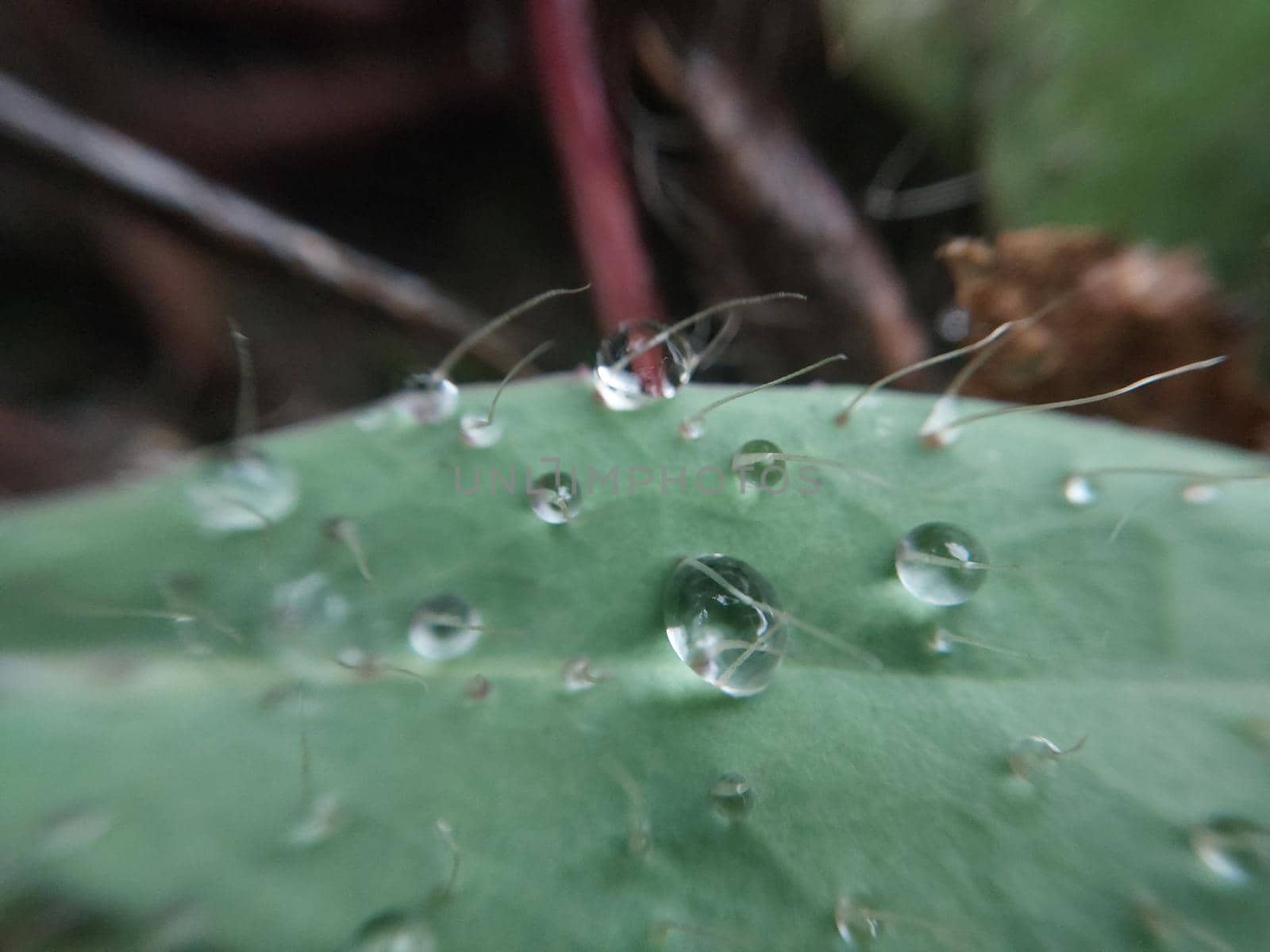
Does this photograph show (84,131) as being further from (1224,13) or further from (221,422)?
(1224,13)

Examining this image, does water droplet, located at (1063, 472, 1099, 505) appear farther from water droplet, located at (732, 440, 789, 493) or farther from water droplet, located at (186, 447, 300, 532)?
water droplet, located at (186, 447, 300, 532)

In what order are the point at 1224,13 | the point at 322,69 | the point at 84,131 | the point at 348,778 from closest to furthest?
the point at 348,778, the point at 1224,13, the point at 84,131, the point at 322,69

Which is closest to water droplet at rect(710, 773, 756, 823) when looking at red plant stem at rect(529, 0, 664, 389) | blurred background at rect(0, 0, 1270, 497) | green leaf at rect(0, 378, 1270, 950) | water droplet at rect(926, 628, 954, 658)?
green leaf at rect(0, 378, 1270, 950)

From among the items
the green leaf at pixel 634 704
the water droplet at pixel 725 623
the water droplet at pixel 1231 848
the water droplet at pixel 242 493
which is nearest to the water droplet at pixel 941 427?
the green leaf at pixel 634 704

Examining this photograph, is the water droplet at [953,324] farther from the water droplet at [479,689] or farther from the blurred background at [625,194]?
the water droplet at [479,689]

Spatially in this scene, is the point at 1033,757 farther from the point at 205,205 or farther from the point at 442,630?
the point at 205,205

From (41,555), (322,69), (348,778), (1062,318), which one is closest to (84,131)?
(322,69)
